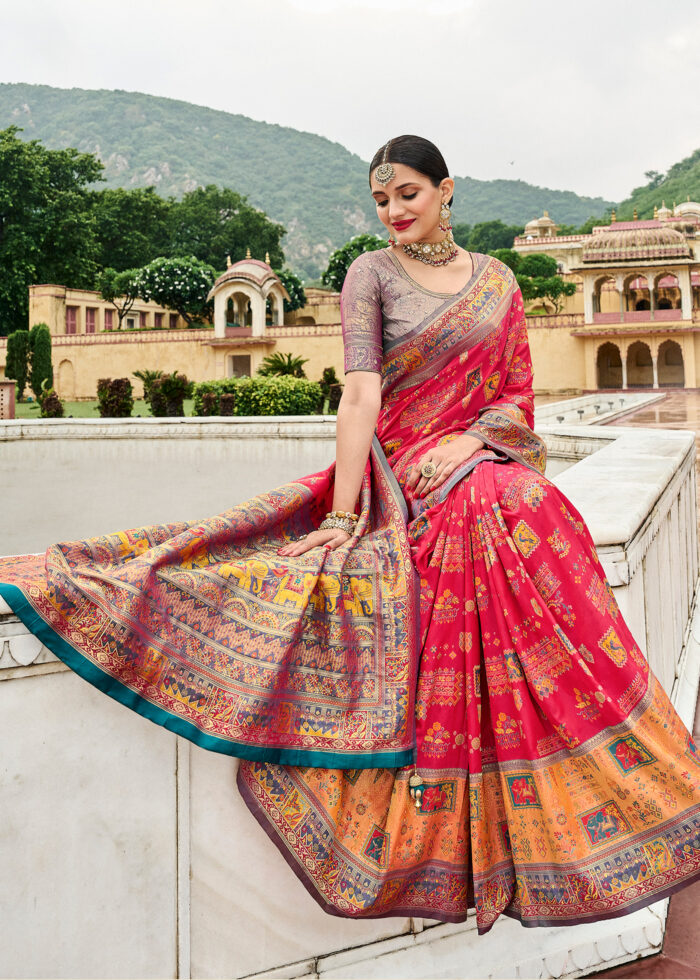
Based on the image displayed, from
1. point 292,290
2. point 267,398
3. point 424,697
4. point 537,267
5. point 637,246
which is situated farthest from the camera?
point 537,267

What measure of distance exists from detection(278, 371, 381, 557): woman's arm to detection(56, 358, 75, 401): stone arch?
2700 cm

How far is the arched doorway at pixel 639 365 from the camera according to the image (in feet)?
85.6

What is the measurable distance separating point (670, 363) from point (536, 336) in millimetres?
5229

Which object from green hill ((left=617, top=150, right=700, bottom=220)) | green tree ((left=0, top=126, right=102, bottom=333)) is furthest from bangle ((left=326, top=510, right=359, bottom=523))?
green hill ((left=617, top=150, right=700, bottom=220))

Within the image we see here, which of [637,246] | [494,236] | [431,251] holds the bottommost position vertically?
[431,251]

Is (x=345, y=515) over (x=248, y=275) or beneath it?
beneath

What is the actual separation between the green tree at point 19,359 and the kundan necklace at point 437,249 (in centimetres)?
2257

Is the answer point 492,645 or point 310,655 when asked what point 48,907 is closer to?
point 310,655

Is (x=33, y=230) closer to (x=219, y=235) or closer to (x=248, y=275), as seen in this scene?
(x=248, y=275)

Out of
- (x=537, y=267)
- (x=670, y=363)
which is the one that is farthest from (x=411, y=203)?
(x=537, y=267)

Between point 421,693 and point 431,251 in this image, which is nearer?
point 421,693

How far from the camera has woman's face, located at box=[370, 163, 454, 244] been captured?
5.08 ft

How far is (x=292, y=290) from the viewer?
31172 millimetres

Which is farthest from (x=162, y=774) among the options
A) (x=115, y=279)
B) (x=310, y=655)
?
(x=115, y=279)
